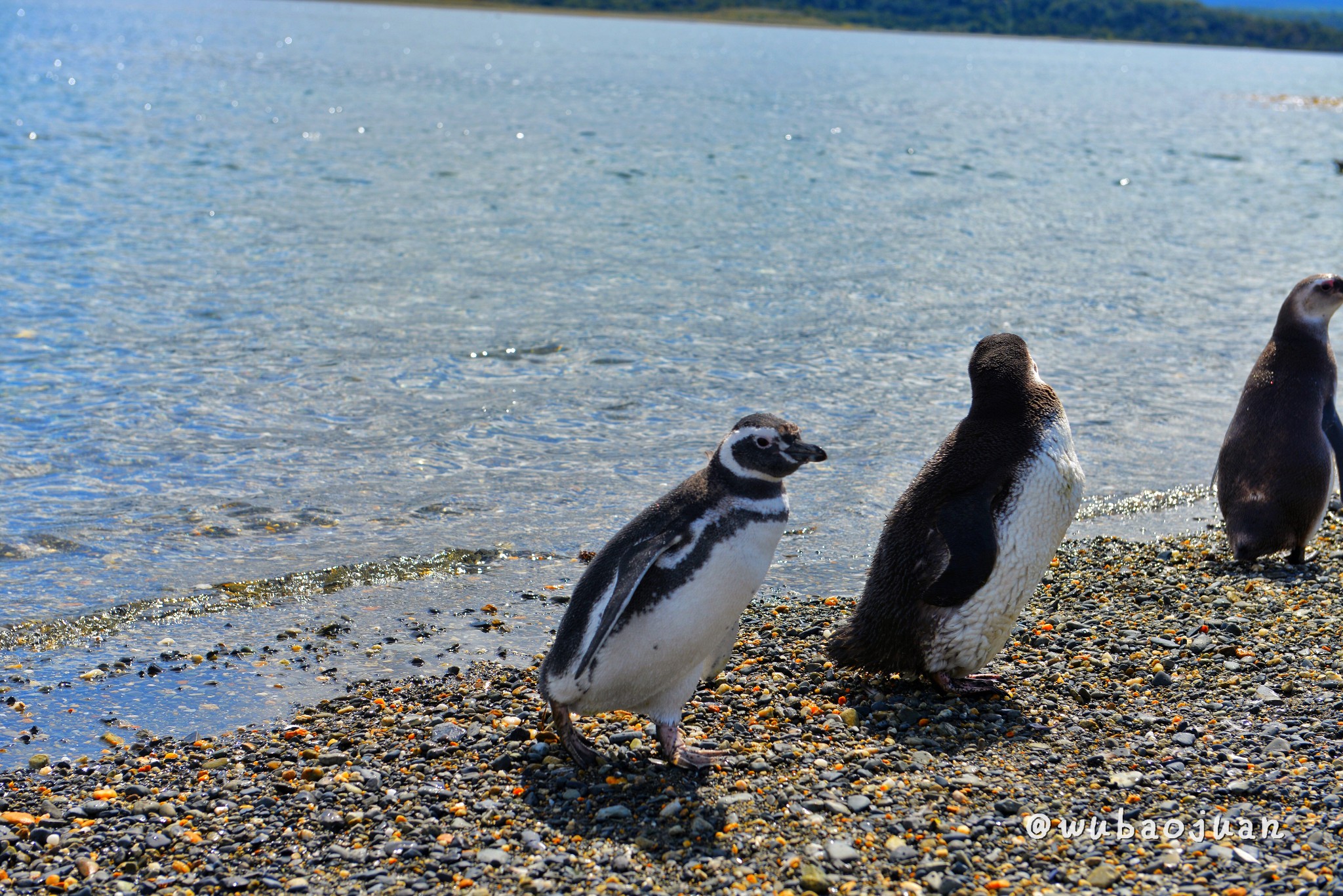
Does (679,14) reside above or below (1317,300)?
above

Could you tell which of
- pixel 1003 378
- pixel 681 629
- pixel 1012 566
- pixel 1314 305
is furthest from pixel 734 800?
pixel 1314 305

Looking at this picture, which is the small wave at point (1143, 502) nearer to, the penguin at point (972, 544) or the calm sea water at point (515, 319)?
the calm sea water at point (515, 319)

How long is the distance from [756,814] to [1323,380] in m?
4.43

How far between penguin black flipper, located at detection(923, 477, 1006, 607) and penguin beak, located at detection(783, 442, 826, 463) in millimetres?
820

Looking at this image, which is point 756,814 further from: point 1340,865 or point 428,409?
Answer: point 428,409

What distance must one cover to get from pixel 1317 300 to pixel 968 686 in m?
3.42

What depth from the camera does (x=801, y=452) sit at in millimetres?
4043

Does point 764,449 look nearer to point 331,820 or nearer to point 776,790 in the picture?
point 776,790

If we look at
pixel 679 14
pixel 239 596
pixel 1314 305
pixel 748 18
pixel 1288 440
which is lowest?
pixel 239 596

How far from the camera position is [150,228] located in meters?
15.7

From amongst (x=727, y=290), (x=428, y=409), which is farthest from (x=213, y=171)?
(x=428, y=409)

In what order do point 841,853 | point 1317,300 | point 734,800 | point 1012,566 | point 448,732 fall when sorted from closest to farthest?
point 841,853 → point 734,800 → point 448,732 → point 1012,566 → point 1317,300

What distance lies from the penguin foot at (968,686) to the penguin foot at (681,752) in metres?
0.97

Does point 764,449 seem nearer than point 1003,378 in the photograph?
Yes
